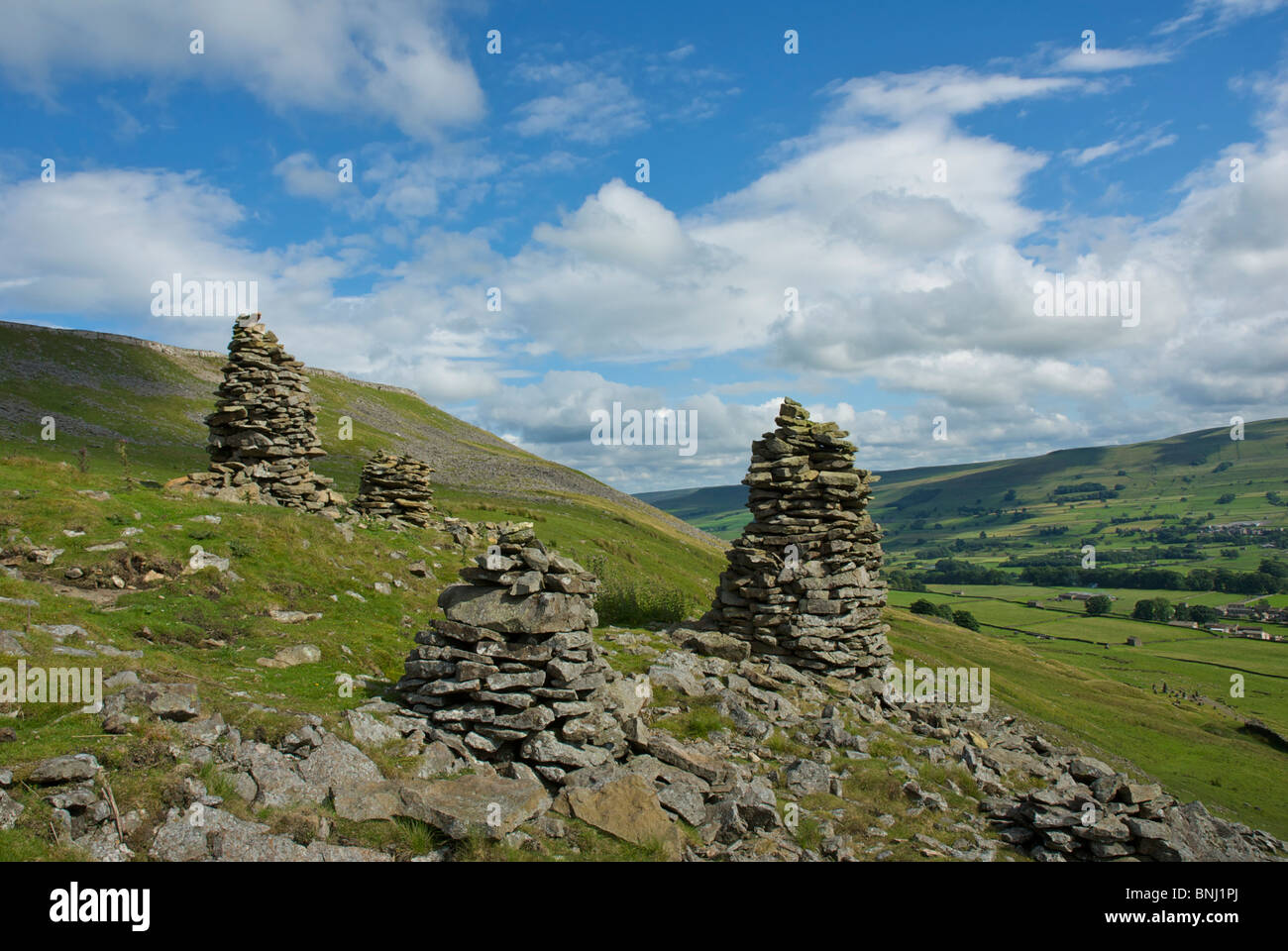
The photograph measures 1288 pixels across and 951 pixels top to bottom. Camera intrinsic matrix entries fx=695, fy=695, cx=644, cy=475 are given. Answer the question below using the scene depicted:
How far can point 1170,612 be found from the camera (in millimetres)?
131125

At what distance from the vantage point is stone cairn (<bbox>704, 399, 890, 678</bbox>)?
23594mm

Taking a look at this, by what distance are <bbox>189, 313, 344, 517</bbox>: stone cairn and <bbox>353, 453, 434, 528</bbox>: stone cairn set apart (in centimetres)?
339

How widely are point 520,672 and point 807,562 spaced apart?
1333 cm

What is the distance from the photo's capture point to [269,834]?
9.39m

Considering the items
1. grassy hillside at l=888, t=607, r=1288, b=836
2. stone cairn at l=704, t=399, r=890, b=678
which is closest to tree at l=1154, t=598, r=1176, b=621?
grassy hillside at l=888, t=607, r=1288, b=836

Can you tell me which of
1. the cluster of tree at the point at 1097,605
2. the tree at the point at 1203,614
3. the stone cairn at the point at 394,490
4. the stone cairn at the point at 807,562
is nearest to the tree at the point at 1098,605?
the cluster of tree at the point at 1097,605

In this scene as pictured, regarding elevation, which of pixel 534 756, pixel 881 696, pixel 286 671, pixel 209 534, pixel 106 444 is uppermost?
pixel 106 444

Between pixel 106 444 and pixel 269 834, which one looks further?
pixel 106 444

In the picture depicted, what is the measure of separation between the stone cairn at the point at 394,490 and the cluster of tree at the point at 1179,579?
188296 mm

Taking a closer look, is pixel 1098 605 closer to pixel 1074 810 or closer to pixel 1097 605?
pixel 1097 605
